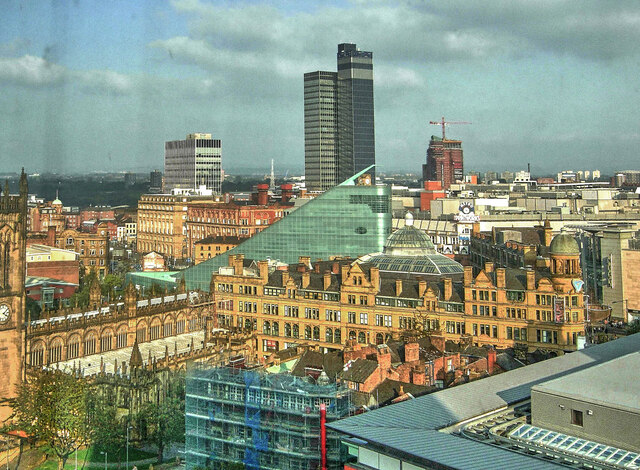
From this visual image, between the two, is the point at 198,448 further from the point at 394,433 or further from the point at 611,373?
the point at 611,373

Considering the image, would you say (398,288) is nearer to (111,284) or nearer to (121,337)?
(121,337)

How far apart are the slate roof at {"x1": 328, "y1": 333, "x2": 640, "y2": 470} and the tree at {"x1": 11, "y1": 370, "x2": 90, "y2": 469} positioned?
29881 mm

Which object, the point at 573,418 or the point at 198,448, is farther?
the point at 198,448

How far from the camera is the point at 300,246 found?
128500mm

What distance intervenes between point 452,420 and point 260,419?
14.3 meters

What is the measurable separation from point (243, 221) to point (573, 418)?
166 m

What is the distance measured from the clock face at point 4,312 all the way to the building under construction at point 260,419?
27323 mm

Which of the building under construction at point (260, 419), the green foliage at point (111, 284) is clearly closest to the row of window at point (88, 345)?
the building under construction at point (260, 419)

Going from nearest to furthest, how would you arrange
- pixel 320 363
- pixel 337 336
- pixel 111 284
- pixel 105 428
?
pixel 105 428 → pixel 320 363 → pixel 337 336 → pixel 111 284

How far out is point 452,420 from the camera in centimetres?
3759

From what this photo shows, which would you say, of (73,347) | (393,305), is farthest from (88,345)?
(393,305)

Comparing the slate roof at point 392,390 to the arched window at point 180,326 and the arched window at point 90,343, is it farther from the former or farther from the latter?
the arched window at point 180,326

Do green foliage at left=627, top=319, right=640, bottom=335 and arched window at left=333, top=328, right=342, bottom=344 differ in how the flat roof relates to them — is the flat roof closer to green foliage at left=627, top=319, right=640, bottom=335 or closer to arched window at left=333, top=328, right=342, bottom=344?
green foliage at left=627, top=319, right=640, bottom=335

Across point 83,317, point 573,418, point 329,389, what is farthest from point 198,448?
point 83,317
